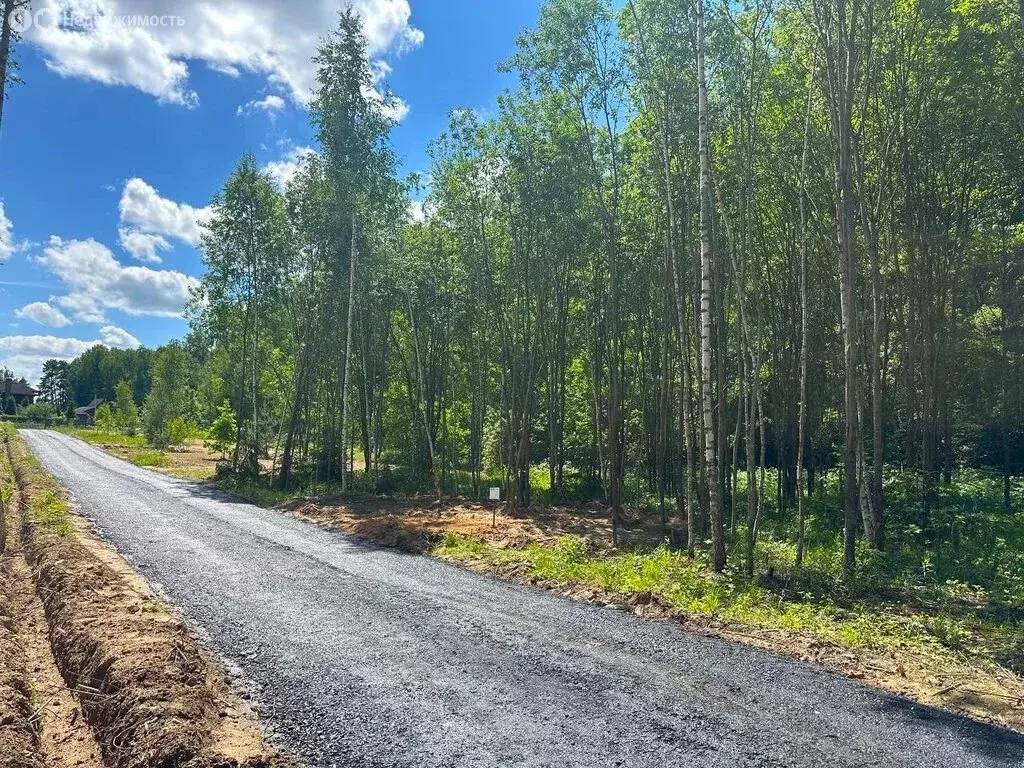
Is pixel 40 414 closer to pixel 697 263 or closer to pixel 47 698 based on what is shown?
pixel 697 263

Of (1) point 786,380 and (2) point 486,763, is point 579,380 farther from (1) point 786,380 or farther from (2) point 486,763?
(2) point 486,763

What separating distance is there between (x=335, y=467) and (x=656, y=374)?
1269 cm

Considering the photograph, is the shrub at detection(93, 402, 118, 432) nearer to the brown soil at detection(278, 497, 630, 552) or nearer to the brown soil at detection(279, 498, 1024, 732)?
the brown soil at detection(278, 497, 630, 552)

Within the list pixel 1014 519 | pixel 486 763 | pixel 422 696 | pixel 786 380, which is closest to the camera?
pixel 486 763

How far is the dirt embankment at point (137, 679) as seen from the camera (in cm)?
383

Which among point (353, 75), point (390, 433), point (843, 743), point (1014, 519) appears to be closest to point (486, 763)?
point (843, 743)

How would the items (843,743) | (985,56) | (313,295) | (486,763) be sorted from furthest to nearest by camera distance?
(313,295) → (985,56) → (843,743) → (486,763)

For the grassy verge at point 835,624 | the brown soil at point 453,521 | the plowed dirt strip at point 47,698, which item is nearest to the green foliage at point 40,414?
the brown soil at point 453,521

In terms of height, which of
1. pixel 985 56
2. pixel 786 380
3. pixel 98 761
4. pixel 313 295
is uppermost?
pixel 985 56

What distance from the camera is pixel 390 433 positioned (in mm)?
26891

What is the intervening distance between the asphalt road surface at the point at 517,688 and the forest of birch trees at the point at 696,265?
12.4 ft

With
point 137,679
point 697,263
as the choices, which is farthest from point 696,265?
point 137,679

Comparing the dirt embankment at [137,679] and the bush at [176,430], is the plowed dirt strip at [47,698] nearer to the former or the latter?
the dirt embankment at [137,679]

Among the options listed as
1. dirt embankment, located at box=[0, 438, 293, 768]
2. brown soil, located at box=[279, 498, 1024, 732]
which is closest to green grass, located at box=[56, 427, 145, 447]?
brown soil, located at box=[279, 498, 1024, 732]
